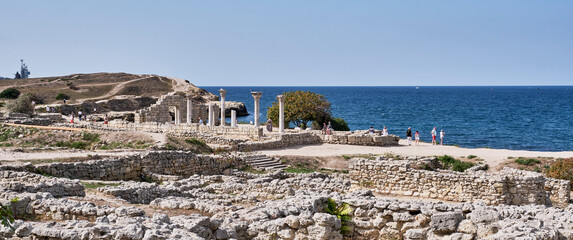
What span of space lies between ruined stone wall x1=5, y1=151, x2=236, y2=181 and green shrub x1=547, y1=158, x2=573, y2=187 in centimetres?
1378

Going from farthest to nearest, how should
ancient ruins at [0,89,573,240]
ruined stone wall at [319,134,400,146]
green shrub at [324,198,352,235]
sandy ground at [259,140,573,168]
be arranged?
ruined stone wall at [319,134,400,146]
sandy ground at [259,140,573,168]
green shrub at [324,198,352,235]
ancient ruins at [0,89,573,240]

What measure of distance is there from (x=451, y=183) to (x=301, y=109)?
3214 cm

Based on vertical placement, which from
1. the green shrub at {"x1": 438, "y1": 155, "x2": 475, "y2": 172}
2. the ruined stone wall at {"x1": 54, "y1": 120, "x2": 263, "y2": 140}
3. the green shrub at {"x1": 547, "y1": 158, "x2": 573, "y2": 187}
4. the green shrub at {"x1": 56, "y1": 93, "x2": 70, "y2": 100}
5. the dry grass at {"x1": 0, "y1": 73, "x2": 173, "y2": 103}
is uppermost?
the dry grass at {"x1": 0, "y1": 73, "x2": 173, "y2": 103}

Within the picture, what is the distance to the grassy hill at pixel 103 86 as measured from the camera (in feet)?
291

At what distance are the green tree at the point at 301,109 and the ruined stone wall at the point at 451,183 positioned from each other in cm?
3044

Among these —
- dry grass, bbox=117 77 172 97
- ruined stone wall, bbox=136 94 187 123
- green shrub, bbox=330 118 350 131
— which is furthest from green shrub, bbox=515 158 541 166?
dry grass, bbox=117 77 172 97

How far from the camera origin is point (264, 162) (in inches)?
1140

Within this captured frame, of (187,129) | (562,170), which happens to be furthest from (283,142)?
(562,170)

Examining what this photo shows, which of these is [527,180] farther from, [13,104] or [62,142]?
[13,104]

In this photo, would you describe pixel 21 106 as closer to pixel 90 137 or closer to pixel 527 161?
pixel 90 137

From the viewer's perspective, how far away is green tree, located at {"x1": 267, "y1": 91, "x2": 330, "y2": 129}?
49500 mm

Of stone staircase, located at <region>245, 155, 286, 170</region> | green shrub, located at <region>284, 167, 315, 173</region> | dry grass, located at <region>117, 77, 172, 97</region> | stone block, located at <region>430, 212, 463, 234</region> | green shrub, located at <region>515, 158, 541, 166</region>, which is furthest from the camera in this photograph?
dry grass, located at <region>117, 77, 172, 97</region>

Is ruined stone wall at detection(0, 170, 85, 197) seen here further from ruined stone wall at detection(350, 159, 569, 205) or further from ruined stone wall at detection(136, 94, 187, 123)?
ruined stone wall at detection(136, 94, 187, 123)

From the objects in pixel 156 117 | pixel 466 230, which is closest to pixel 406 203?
pixel 466 230
